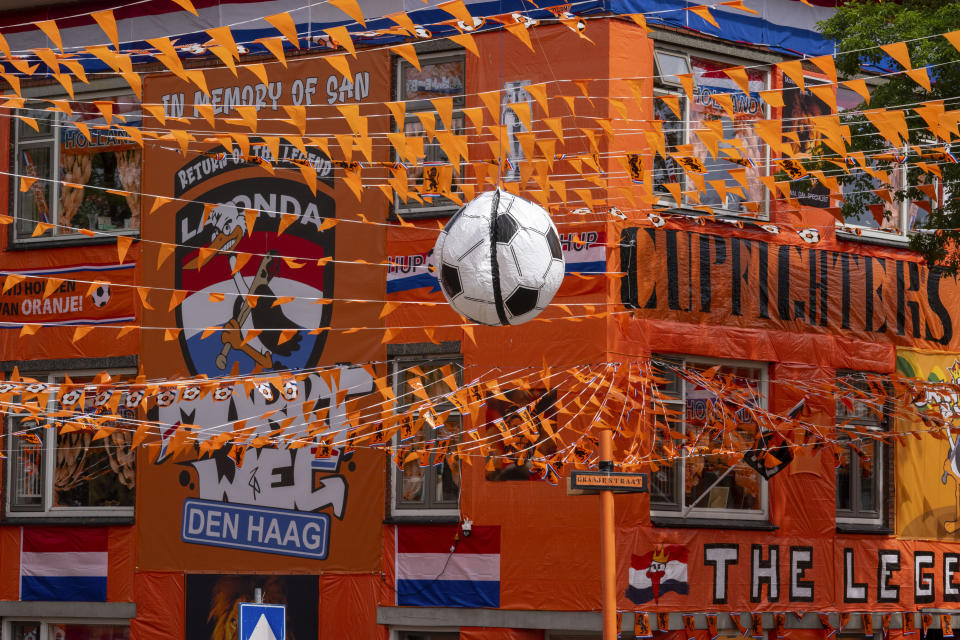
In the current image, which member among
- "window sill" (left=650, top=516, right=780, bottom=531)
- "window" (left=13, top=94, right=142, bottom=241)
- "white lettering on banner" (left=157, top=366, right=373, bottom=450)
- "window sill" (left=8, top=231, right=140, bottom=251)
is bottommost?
"window sill" (left=650, top=516, right=780, bottom=531)

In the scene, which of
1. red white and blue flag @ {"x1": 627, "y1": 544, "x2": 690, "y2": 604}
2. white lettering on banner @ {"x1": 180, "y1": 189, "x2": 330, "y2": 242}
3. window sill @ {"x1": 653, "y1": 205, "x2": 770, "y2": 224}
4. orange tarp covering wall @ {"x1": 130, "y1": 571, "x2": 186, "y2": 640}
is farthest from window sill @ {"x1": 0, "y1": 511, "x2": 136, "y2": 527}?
window sill @ {"x1": 653, "y1": 205, "x2": 770, "y2": 224}

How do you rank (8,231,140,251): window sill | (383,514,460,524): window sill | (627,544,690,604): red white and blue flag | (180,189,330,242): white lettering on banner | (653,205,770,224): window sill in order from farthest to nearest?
(8,231,140,251): window sill
(180,189,330,242): white lettering on banner
(653,205,770,224): window sill
(383,514,460,524): window sill
(627,544,690,604): red white and blue flag

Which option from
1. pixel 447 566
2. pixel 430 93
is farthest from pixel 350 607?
pixel 430 93

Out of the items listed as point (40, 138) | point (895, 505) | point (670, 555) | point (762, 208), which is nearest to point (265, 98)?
point (40, 138)

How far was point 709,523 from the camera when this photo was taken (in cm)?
1588

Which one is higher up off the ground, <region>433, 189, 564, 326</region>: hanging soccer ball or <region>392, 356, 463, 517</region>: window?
<region>433, 189, 564, 326</region>: hanging soccer ball

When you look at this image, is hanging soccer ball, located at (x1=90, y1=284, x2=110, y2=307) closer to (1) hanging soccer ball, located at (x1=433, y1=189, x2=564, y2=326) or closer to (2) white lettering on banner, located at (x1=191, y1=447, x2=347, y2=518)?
(2) white lettering on banner, located at (x1=191, y1=447, x2=347, y2=518)

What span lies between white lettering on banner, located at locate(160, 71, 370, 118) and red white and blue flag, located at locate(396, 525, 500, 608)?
4890mm

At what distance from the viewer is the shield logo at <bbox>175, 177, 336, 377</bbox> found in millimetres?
16906

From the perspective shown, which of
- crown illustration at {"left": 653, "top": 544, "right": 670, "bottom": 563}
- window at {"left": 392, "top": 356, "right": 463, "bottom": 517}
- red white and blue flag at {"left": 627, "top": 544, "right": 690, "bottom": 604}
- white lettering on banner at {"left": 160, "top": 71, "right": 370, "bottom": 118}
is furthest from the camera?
white lettering on banner at {"left": 160, "top": 71, "right": 370, "bottom": 118}

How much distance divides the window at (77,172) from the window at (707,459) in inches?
269

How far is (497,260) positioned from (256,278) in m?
7.49

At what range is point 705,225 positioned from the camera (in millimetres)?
16375

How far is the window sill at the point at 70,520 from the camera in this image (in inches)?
682
